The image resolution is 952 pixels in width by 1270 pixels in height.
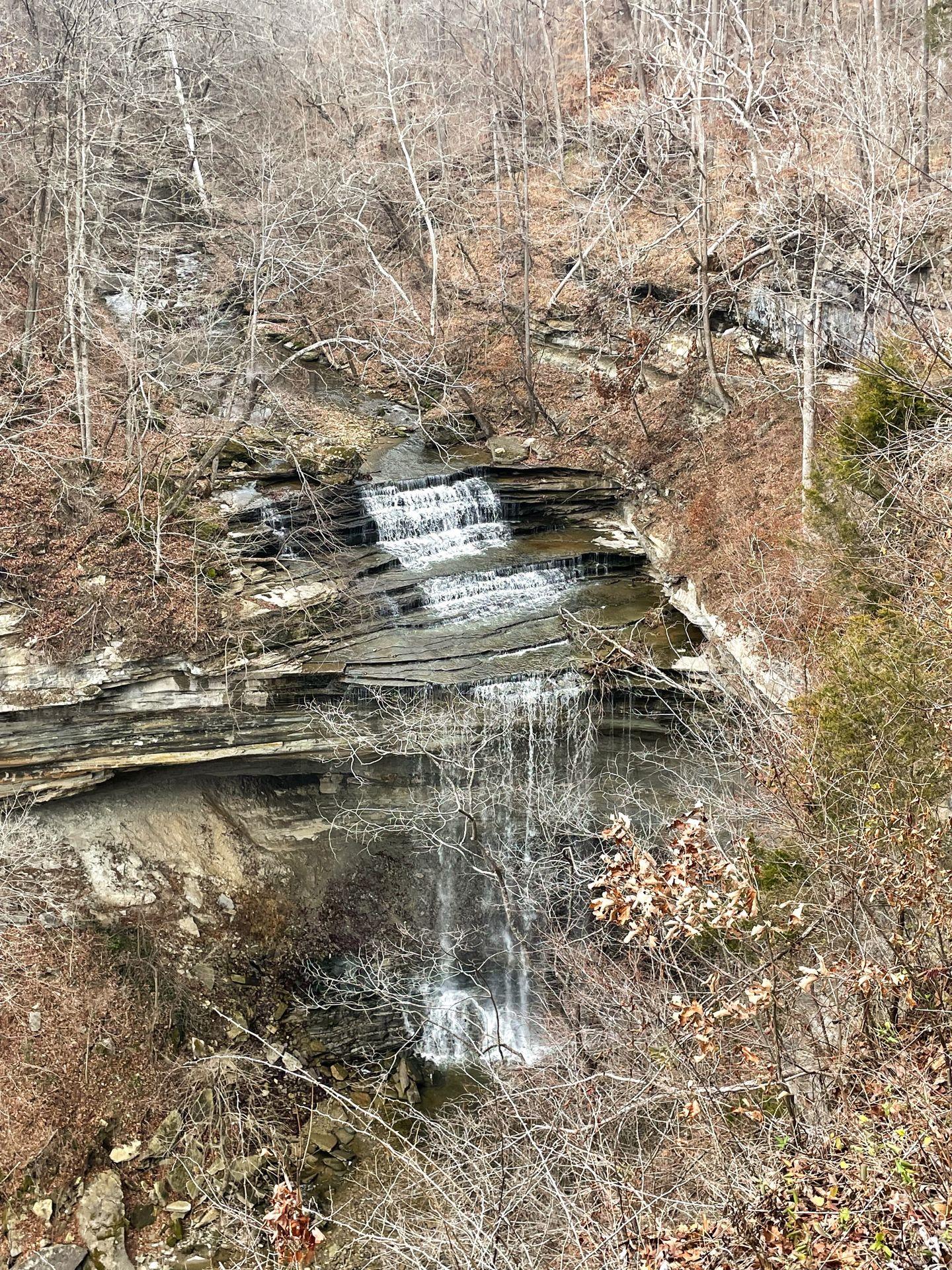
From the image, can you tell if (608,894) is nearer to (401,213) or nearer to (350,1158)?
(350,1158)

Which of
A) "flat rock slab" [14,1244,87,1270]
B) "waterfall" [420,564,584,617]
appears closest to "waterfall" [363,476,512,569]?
"waterfall" [420,564,584,617]

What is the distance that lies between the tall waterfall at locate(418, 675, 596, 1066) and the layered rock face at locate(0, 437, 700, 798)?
0.58m

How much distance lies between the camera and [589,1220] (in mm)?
4688

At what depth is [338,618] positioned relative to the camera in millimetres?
12984

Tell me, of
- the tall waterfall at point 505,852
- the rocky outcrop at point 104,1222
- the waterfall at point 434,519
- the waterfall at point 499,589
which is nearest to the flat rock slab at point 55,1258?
the rocky outcrop at point 104,1222

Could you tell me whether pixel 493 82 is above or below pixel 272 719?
above

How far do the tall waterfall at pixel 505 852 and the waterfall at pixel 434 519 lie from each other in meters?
3.32

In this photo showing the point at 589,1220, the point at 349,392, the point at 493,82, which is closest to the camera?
the point at 589,1220

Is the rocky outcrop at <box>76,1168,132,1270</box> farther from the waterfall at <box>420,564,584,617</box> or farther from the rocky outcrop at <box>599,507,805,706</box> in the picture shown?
the rocky outcrop at <box>599,507,805,706</box>

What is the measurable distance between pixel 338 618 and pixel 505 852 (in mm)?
3993

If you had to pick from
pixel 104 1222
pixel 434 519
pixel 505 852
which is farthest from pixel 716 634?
pixel 104 1222

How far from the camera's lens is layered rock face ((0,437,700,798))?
466 inches

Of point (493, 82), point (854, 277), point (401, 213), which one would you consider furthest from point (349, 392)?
point (854, 277)

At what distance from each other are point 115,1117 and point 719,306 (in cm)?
1636
